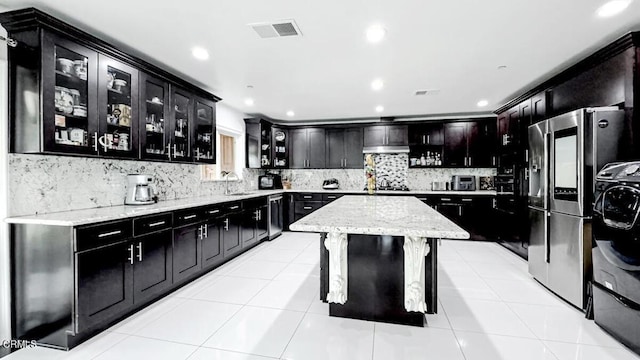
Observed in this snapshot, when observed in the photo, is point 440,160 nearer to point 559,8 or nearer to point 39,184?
point 559,8

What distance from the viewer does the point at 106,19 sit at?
2328 mm

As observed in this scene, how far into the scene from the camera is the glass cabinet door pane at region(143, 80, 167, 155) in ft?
10.2

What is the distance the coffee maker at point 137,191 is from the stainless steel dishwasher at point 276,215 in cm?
245

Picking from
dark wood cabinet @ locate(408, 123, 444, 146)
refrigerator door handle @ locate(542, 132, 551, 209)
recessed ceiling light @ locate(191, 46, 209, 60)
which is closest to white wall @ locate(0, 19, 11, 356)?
recessed ceiling light @ locate(191, 46, 209, 60)

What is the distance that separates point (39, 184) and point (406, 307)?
314 cm

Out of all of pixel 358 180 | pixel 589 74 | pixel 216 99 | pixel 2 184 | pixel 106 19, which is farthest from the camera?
pixel 358 180

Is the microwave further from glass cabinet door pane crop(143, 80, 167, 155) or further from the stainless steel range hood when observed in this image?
glass cabinet door pane crop(143, 80, 167, 155)

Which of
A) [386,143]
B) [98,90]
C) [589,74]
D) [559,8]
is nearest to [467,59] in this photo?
[559,8]

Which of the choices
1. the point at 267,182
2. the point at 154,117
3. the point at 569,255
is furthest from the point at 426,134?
the point at 154,117

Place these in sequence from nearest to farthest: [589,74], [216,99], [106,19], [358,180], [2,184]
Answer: [2,184]
[106,19]
[589,74]
[216,99]
[358,180]

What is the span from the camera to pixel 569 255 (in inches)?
107

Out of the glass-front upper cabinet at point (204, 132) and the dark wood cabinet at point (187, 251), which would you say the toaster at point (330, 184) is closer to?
the glass-front upper cabinet at point (204, 132)

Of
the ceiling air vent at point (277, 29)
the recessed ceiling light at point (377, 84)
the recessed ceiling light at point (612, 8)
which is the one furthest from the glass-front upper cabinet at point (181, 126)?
the recessed ceiling light at point (612, 8)

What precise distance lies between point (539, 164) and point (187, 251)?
405 centimetres
